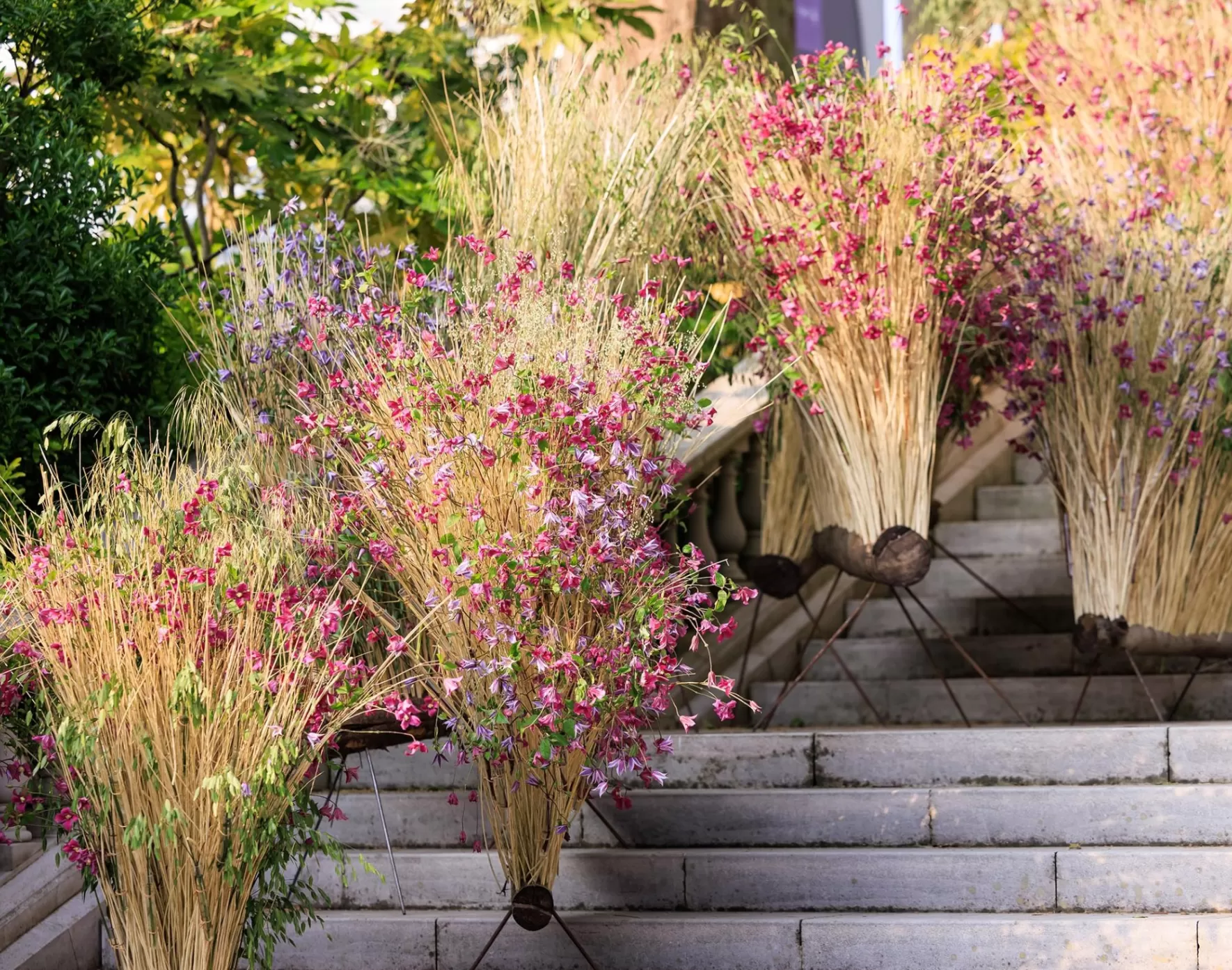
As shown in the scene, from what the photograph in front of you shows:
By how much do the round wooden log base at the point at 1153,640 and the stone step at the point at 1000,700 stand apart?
46cm

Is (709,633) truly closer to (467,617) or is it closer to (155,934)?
(467,617)

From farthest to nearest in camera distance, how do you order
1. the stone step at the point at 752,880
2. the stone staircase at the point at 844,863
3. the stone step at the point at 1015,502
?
the stone step at the point at 1015,502, the stone step at the point at 752,880, the stone staircase at the point at 844,863

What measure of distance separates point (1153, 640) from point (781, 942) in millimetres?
1591

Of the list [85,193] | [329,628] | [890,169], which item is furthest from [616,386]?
[85,193]

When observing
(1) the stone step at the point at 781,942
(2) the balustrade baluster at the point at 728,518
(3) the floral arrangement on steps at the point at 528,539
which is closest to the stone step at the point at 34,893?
(1) the stone step at the point at 781,942

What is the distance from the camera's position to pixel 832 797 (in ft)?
14.1

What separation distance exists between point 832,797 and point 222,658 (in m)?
1.94

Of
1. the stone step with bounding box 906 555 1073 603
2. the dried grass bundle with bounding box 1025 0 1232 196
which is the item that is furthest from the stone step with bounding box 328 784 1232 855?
the dried grass bundle with bounding box 1025 0 1232 196

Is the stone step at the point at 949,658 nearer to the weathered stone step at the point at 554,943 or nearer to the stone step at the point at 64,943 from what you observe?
the weathered stone step at the point at 554,943

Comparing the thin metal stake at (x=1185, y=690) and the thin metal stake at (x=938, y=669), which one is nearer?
the thin metal stake at (x=938, y=669)

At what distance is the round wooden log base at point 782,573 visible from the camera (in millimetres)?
5184

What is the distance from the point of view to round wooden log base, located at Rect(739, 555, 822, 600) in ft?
17.0

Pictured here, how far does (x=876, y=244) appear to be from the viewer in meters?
4.43

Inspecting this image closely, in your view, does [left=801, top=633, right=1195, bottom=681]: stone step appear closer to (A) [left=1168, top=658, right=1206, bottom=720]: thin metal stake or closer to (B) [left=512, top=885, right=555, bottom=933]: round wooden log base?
(A) [left=1168, top=658, right=1206, bottom=720]: thin metal stake
